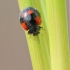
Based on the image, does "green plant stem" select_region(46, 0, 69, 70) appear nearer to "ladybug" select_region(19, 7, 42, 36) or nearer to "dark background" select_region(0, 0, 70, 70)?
"ladybug" select_region(19, 7, 42, 36)

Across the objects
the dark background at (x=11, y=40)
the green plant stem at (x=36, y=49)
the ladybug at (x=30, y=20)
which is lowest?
the dark background at (x=11, y=40)

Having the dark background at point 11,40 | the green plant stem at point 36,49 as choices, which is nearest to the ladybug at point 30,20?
the green plant stem at point 36,49

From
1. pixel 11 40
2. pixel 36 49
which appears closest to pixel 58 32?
pixel 36 49

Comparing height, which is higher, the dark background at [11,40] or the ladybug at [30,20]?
the ladybug at [30,20]

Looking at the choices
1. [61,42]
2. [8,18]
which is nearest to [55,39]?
[61,42]

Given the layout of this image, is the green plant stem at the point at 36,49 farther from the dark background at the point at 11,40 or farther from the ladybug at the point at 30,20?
the dark background at the point at 11,40

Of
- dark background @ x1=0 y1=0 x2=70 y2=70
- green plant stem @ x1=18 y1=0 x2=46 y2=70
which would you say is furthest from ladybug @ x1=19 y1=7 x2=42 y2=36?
dark background @ x1=0 y1=0 x2=70 y2=70
